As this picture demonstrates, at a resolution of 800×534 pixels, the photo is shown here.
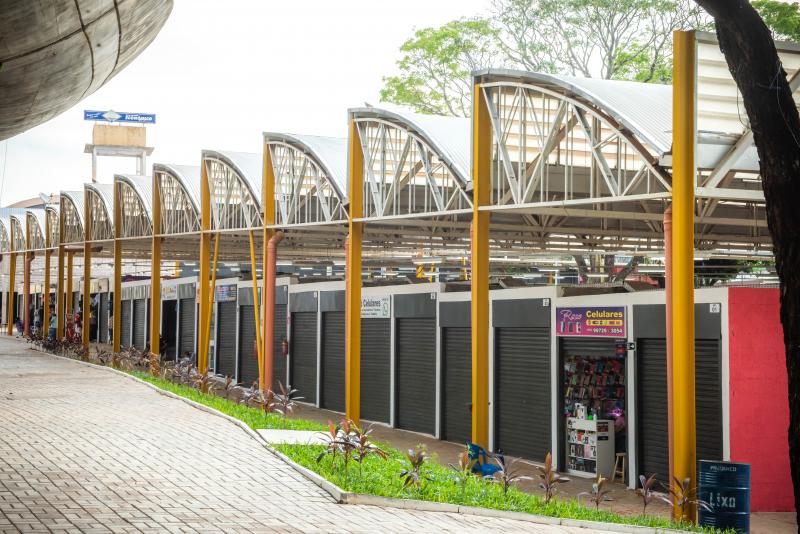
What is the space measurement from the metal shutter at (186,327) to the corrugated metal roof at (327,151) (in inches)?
598

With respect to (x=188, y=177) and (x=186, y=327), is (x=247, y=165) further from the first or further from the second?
(x=186, y=327)

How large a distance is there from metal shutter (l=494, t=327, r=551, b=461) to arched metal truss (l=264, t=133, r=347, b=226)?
Result: 14.6 ft

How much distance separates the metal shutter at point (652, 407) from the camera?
1689cm

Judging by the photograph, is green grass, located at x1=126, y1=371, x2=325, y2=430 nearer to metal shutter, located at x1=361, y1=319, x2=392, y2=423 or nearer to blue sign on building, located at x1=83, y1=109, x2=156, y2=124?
metal shutter, located at x1=361, y1=319, x2=392, y2=423

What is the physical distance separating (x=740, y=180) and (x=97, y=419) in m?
11.9

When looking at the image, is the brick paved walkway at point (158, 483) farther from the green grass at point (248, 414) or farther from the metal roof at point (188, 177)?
the metal roof at point (188, 177)

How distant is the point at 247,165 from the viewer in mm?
28297

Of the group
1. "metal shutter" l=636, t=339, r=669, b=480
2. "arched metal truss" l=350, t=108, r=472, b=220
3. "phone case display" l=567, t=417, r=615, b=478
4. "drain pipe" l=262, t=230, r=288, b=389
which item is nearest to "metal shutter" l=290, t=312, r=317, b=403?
"drain pipe" l=262, t=230, r=288, b=389

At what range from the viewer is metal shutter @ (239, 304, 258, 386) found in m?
32.1

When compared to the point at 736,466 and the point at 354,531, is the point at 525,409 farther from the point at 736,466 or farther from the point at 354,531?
the point at 354,531

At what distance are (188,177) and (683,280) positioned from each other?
2186 cm

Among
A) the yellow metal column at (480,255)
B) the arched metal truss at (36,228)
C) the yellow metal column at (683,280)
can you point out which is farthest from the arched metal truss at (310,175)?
the arched metal truss at (36,228)

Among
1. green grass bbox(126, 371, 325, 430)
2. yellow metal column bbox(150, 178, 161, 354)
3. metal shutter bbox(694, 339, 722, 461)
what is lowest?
green grass bbox(126, 371, 325, 430)

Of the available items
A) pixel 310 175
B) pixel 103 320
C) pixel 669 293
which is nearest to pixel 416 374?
pixel 310 175
